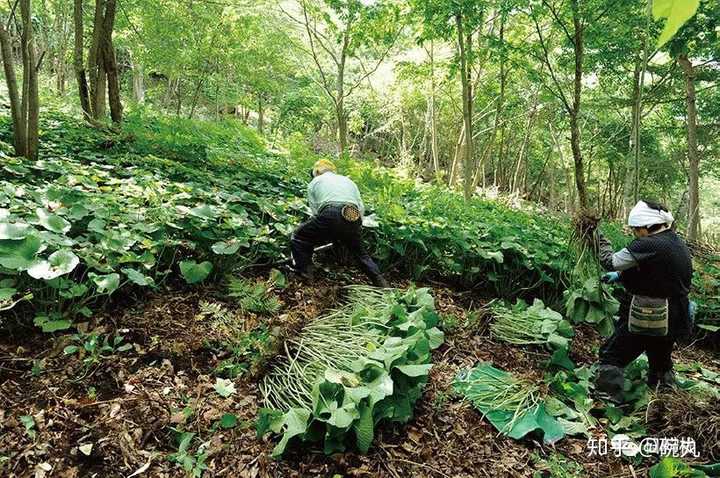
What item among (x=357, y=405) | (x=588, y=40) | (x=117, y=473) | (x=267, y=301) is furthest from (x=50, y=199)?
(x=588, y=40)

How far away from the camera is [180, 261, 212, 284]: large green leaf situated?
Answer: 3.18 m

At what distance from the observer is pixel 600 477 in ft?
7.81

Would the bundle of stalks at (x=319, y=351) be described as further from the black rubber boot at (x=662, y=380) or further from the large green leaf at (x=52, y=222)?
the black rubber boot at (x=662, y=380)

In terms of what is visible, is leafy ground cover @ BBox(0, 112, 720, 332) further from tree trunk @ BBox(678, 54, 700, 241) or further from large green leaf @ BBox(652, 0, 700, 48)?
tree trunk @ BBox(678, 54, 700, 241)

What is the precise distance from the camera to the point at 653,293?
312 centimetres

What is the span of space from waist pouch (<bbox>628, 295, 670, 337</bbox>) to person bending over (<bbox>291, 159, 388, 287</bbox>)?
2.10 metres

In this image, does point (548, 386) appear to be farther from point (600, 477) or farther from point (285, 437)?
point (285, 437)

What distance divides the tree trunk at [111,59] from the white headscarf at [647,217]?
24.7 feet

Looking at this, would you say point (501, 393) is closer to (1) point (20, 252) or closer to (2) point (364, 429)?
(2) point (364, 429)

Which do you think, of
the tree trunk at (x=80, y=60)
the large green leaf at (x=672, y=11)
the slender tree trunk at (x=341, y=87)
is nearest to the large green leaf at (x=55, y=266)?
the large green leaf at (x=672, y=11)

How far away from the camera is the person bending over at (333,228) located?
4105mm

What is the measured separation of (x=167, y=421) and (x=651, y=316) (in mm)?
3300

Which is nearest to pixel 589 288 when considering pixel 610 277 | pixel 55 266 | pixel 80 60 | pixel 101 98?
pixel 610 277

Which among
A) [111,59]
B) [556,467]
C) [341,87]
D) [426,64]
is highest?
[426,64]
